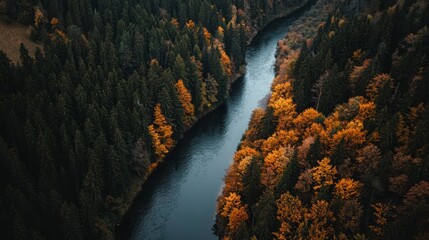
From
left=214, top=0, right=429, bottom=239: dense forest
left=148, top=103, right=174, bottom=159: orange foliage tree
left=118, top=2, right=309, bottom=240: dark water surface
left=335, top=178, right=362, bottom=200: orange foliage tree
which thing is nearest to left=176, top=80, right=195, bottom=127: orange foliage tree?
left=118, top=2, right=309, bottom=240: dark water surface

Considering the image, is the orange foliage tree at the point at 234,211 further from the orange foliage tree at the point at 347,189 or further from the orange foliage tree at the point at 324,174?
the orange foliage tree at the point at 347,189

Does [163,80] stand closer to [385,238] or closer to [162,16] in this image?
[162,16]

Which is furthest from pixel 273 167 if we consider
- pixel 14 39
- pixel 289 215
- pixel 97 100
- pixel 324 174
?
pixel 14 39

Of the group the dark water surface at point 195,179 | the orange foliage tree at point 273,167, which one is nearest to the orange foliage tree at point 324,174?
the orange foliage tree at point 273,167

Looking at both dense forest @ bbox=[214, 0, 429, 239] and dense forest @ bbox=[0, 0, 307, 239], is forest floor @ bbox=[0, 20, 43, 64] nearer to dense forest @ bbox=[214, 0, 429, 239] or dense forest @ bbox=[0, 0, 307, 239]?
dense forest @ bbox=[0, 0, 307, 239]

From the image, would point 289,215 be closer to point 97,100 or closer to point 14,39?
point 97,100
